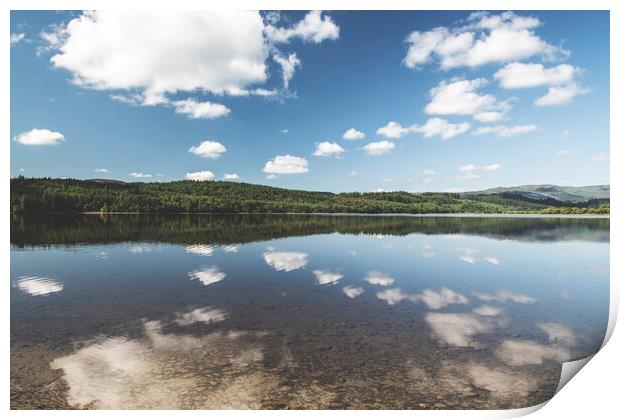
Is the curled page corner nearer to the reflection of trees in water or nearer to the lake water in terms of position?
the lake water

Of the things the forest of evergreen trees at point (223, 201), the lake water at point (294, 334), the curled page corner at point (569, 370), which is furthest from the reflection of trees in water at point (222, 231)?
the curled page corner at point (569, 370)

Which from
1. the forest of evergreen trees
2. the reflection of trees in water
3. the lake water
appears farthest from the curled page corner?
the forest of evergreen trees

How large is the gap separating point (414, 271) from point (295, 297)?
9320 millimetres

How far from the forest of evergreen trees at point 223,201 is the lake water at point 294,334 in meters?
69.8

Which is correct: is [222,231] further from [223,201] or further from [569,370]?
[223,201]

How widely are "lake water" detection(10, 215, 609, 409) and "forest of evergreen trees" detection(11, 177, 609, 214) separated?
6975 cm

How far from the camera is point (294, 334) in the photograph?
1041 cm

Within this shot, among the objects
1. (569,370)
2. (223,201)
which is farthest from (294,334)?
(223,201)

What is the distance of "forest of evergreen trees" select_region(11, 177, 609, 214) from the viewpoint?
9651 centimetres

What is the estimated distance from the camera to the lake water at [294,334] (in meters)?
7.30
